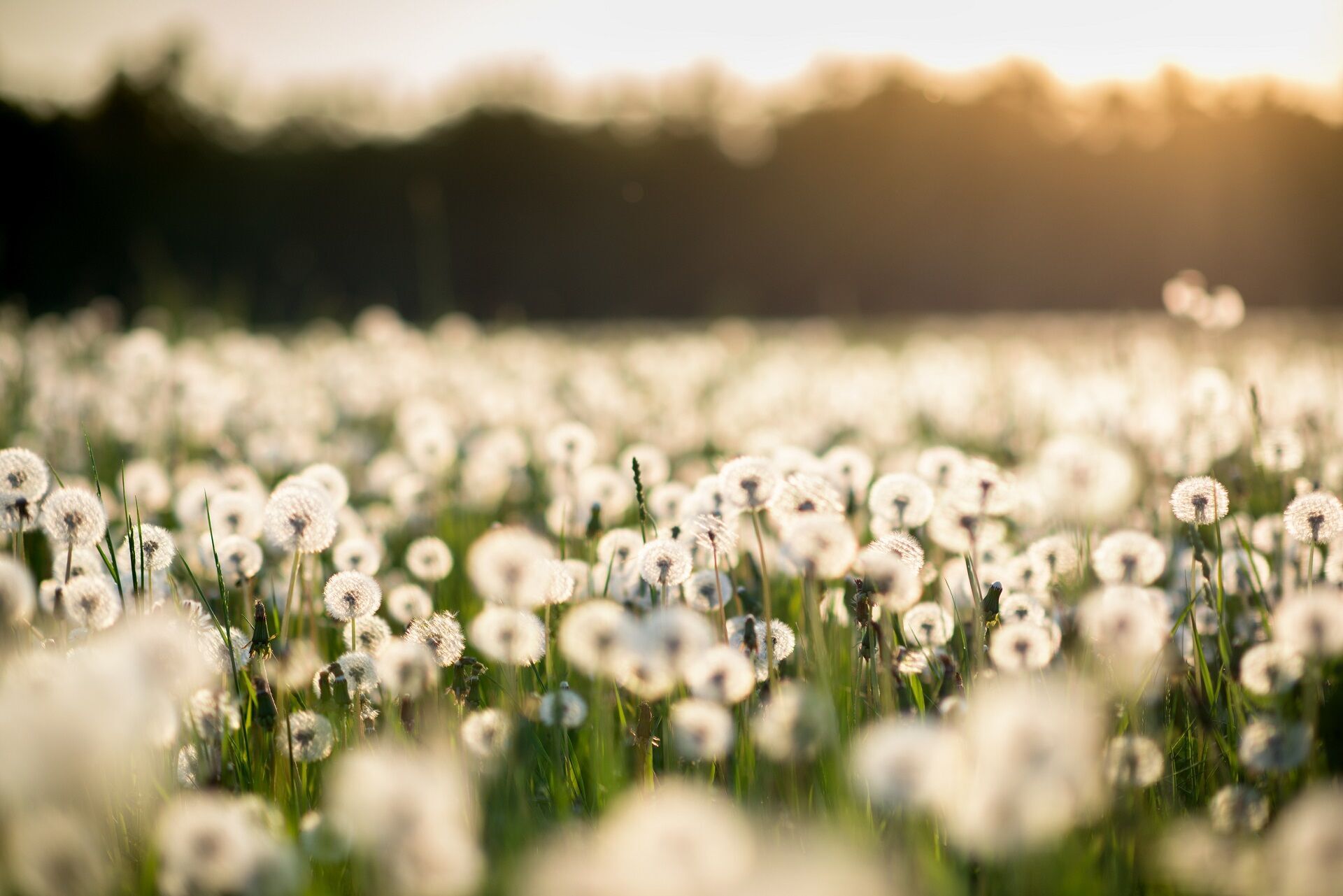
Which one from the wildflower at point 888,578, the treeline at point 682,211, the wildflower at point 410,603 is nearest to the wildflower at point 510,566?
the wildflower at point 888,578

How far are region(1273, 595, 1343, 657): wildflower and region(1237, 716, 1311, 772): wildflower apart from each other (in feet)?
0.38

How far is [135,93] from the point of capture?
21219mm

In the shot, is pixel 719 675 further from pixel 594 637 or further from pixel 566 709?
pixel 566 709

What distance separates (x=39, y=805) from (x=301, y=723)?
0.65m

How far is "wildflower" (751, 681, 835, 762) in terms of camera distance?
3.73ft

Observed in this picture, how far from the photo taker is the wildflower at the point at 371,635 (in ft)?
5.63

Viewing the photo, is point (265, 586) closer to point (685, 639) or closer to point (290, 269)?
point (685, 639)

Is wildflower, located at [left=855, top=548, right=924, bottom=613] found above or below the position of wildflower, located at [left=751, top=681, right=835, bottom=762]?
above

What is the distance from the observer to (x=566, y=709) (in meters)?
1.56

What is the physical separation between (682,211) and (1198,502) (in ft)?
83.3

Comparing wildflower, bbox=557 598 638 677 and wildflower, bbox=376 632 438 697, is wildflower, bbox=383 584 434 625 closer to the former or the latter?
wildflower, bbox=376 632 438 697

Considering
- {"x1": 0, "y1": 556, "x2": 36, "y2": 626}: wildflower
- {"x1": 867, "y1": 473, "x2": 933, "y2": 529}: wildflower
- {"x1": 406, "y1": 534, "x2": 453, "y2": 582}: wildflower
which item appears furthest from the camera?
{"x1": 406, "y1": 534, "x2": 453, "y2": 582}: wildflower

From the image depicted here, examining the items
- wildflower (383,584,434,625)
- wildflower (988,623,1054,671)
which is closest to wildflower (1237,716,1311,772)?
wildflower (988,623,1054,671)

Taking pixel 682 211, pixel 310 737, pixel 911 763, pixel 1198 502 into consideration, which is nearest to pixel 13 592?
pixel 310 737
